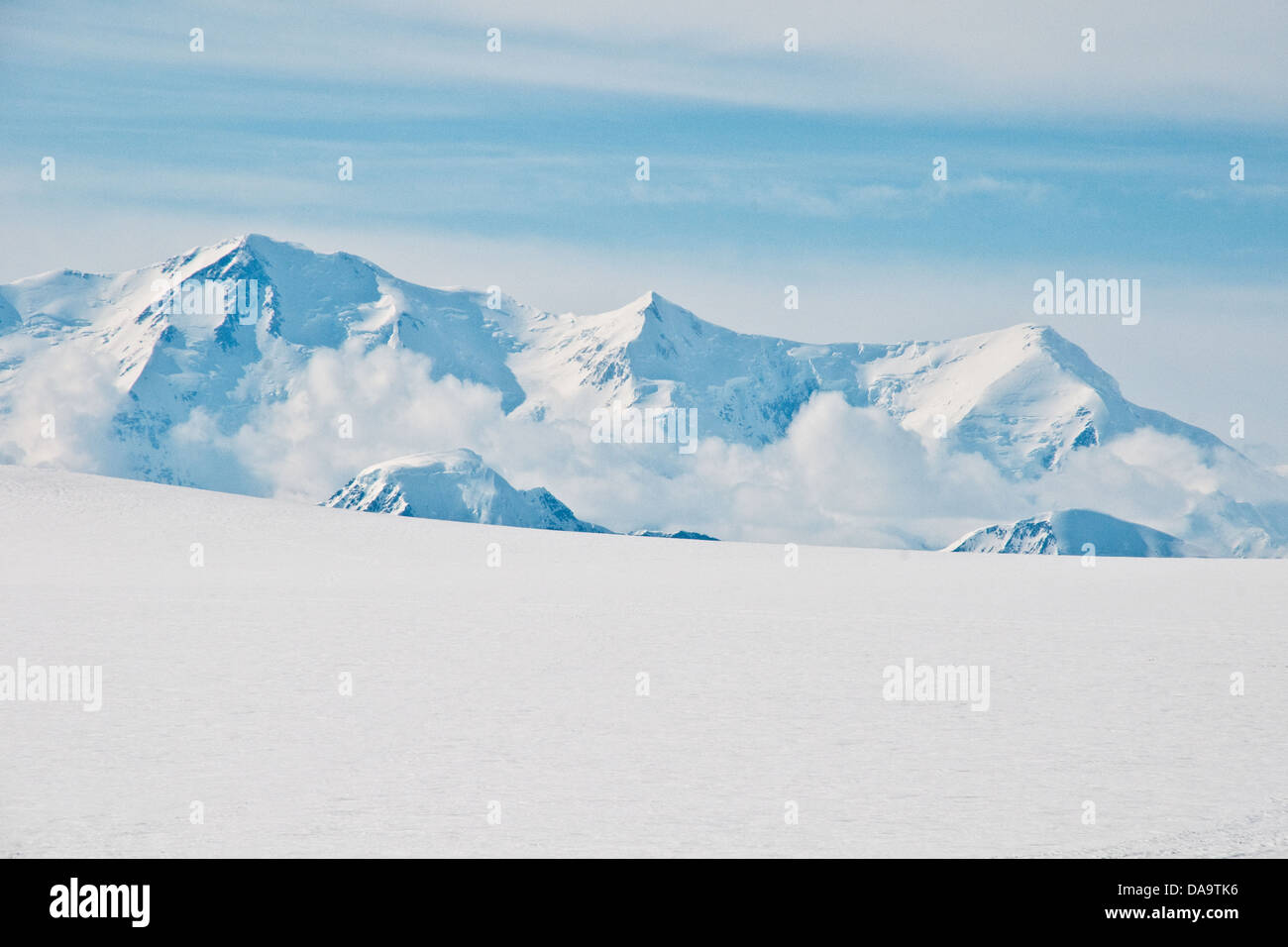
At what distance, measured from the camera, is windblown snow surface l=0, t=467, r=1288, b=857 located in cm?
880

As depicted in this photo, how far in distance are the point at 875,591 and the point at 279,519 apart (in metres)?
15.5

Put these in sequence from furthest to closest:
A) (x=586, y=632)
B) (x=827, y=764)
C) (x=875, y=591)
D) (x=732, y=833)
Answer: (x=875, y=591), (x=586, y=632), (x=827, y=764), (x=732, y=833)

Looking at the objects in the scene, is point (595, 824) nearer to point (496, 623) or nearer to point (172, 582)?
point (496, 623)

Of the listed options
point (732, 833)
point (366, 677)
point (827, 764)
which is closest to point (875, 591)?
point (366, 677)

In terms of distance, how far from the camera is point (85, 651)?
15.3 meters

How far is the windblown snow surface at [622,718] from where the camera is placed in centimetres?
880

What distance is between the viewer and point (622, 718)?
41.0 feet

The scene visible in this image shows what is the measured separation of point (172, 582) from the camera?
2239 centimetres
